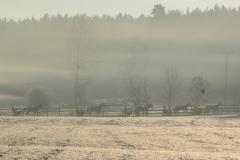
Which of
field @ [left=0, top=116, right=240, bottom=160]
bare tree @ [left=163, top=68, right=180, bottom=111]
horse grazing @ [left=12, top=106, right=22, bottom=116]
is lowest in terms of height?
field @ [left=0, top=116, right=240, bottom=160]

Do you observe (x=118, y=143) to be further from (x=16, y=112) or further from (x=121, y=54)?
(x=121, y=54)

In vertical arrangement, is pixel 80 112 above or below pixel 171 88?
below

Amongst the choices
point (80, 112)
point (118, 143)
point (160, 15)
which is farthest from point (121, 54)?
point (118, 143)

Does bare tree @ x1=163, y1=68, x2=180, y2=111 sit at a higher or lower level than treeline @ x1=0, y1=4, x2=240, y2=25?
lower

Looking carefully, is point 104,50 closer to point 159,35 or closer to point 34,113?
point 159,35

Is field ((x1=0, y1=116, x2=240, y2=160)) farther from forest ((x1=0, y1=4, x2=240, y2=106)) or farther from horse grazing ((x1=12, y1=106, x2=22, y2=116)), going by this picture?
forest ((x1=0, y1=4, x2=240, y2=106))

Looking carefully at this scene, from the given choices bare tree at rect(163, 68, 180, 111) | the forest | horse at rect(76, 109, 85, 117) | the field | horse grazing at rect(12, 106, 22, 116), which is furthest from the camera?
the forest

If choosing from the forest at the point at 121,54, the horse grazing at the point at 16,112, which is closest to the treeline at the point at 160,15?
the forest at the point at 121,54

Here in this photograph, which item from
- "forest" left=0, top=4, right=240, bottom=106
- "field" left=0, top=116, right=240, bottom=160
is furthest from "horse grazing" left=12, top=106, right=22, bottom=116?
"forest" left=0, top=4, right=240, bottom=106

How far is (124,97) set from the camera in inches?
4537

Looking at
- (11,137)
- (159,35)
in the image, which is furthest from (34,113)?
(159,35)

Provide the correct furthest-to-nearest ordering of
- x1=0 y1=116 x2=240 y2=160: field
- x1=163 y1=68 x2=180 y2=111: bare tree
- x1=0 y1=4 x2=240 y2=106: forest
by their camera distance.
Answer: x1=0 y1=4 x2=240 y2=106: forest
x1=163 y1=68 x2=180 y2=111: bare tree
x1=0 y1=116 x2=240 y2=160: field

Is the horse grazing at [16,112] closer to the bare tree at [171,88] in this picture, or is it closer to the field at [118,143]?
the field at [118,143]

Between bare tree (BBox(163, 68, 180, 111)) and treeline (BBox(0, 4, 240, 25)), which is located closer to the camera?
bare tree (BBox(163, 68, 180, 111))
